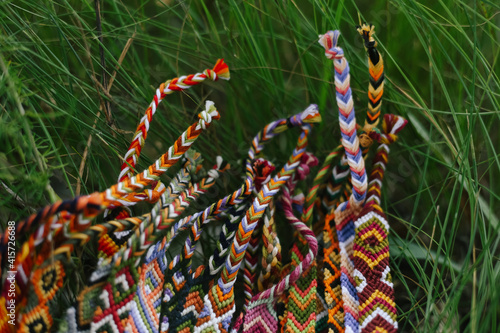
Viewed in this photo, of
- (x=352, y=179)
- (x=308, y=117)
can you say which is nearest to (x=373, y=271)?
(x=352, y=179)

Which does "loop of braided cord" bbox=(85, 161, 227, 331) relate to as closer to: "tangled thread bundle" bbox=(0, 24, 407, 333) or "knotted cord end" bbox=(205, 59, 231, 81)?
"tangled thread bundle" bbox=(0, 24, 407, 333)

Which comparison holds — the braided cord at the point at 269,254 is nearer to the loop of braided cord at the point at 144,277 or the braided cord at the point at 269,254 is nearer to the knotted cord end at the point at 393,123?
the loop of braided cord at the point at 144,277

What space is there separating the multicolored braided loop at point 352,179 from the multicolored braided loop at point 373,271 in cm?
1

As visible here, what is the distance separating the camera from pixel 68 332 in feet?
1.79

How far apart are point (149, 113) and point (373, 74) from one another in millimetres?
331

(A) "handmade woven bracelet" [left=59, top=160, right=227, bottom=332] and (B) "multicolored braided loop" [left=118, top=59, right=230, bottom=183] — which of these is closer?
(A) "handmade woven bracelet" [left=59, top=160, right=227, bottom=332]

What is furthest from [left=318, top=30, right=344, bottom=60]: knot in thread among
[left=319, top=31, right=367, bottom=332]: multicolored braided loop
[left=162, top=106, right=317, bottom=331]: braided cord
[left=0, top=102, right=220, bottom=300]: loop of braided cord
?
[left=0, top=102, right=220, bottom=300]: loop of braided cord

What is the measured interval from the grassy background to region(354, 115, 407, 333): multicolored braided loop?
4 cm

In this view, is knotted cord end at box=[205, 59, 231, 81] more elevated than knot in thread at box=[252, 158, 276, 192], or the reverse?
knotted cord end at box=[205, 59, 231, 81]

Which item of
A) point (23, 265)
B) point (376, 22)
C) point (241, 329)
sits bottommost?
point (241, 329)

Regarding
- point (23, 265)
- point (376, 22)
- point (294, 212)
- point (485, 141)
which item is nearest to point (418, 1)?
point (376, 22)

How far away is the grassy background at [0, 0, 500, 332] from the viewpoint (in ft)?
2.28

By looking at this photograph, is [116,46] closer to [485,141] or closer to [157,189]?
[157,189]

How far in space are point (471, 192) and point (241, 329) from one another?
1.28 ft
